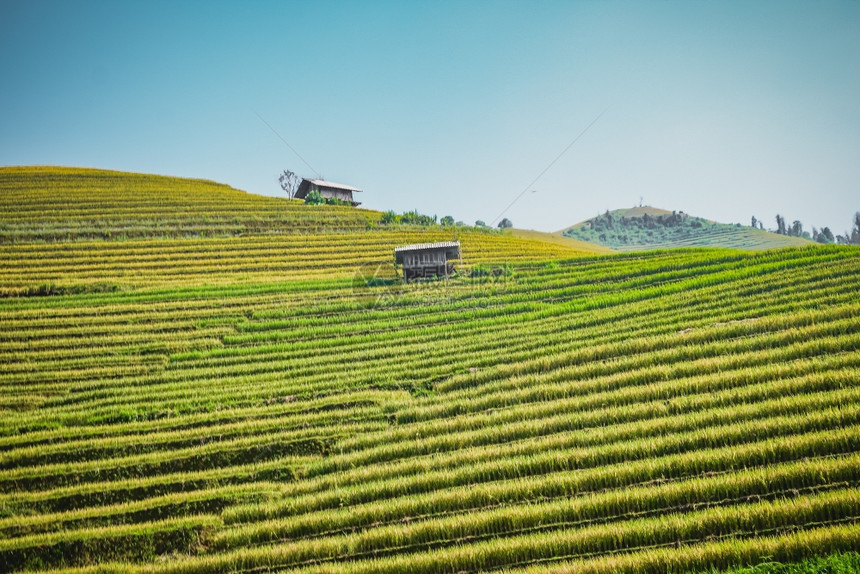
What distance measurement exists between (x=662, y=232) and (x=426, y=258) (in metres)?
83.1

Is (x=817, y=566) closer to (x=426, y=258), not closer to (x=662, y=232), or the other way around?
(x=426, y=258)

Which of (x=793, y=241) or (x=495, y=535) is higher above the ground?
(x=793, y=241)

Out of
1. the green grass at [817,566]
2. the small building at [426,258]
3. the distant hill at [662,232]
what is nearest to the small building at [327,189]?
the small building at [426,258]

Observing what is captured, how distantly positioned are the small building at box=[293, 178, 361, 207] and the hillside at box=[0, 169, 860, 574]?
126 feet

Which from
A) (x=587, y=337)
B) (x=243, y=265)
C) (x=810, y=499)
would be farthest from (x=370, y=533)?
(x=243, y=265)

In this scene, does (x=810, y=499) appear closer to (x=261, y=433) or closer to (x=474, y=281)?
(x=261, y=433)

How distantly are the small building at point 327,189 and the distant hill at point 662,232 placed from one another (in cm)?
5495

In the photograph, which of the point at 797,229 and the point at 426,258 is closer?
the point at 426,258

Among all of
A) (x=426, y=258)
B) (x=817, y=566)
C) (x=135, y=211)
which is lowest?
(x=817, y=566)

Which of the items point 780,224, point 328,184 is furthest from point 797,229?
point 328,184

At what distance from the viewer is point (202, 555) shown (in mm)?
9539

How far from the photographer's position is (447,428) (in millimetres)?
13148

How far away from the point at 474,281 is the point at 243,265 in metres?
18.2

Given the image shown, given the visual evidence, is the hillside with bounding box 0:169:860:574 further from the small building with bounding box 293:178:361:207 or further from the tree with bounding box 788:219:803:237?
the tree with bounding box 788:219:803:237
